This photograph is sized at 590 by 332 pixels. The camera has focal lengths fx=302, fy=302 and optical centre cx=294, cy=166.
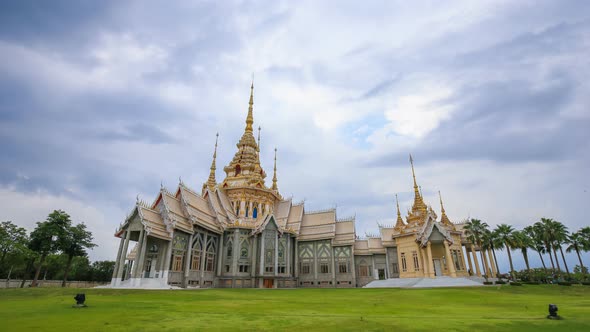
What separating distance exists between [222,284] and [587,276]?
46097 millimetres

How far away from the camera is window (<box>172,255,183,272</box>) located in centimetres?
3134

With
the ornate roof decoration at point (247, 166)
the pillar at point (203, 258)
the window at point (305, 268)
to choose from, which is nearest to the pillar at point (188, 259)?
the pillar at point (203, 258)

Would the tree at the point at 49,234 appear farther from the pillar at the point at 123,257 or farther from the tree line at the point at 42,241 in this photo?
the pillar at the point at 123,257

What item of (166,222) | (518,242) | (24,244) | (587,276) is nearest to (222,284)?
(166,222)

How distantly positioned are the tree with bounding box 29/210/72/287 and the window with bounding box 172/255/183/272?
55.6ft

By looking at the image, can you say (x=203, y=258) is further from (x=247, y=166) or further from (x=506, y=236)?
(x=506, y=236)

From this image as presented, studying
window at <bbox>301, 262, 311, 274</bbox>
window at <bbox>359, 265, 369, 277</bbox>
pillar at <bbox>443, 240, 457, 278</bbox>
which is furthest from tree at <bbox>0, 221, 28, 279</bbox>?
pillar at <bbox>443, 240, 457, 278</bbox>

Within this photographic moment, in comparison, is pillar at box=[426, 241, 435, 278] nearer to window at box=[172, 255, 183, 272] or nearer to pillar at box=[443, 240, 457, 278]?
pillar at box=[443, 240, 457, 278]

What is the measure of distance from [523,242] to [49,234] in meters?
58.1

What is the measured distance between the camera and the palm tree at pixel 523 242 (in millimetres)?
36125

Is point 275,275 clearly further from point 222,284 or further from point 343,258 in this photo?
point 343,258

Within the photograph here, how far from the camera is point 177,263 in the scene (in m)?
31.9

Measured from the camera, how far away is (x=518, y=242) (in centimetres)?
3609

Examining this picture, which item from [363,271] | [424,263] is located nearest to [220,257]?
[363,271]
